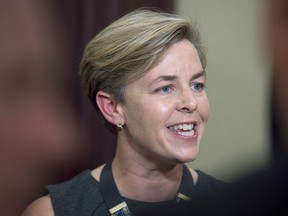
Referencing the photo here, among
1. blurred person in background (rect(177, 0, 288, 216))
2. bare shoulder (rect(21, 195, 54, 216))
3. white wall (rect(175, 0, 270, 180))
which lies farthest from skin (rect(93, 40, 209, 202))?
blurred person in background (rect(177, 0, 288, 216))

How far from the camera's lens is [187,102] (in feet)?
3.92

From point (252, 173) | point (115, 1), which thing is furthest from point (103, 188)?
point (252, 173)

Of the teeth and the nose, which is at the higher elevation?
the nose

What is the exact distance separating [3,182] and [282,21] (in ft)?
3.87

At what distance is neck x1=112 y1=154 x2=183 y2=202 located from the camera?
131 centimetres

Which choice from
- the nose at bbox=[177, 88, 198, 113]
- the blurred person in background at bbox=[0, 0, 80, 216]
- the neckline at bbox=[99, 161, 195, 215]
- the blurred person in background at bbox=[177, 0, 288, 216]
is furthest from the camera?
the blurred person in background at bbox=[0, 0, 80, 216]

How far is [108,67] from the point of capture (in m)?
1.26

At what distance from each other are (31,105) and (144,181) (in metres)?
0.55

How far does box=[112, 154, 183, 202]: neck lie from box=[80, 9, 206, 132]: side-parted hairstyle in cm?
18

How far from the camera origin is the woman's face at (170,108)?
1.20 meters

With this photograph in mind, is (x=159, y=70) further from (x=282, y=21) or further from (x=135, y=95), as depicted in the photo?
(x=282, y=21)

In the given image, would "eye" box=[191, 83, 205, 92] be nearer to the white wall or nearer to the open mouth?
the open mouth

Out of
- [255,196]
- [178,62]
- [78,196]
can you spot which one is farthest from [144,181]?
[255,196]

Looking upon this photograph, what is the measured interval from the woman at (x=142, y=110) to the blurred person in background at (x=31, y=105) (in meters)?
0.32
